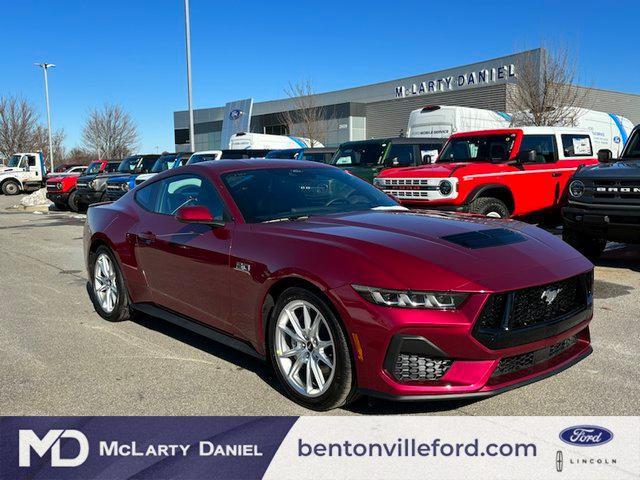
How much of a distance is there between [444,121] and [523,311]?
15508 mm

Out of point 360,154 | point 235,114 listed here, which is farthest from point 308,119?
point 360,154

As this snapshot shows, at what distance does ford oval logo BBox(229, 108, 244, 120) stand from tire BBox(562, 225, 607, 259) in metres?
34.6

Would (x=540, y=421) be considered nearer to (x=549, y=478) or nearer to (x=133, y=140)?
(x=549, y=478)

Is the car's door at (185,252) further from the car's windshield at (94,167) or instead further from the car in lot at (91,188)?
the car's windshield at (94,167)

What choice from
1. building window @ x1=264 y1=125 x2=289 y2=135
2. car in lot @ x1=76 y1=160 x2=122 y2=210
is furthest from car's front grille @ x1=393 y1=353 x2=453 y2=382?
building window @ x1=264 y1=125 x2=289 y2=135

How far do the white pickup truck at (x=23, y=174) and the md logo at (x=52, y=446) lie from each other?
33038 mm

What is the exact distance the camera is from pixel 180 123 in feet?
188

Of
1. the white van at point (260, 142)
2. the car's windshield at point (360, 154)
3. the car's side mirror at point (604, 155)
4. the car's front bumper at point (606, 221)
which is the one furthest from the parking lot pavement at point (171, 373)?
the white van at point (260, 142)

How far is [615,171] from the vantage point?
23.6 feet

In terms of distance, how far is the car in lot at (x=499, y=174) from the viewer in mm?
9211

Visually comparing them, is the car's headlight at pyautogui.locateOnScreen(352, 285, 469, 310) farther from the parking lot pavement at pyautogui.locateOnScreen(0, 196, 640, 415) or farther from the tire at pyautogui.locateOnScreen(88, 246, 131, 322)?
the tire at pyautogui.locateOnScreen(88, 246, 131, 322)

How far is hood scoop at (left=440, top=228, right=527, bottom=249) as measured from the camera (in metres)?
3.47

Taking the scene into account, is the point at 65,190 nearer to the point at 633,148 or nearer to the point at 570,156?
the point at 570,156

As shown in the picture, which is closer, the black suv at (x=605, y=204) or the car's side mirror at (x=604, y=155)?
the black suv at (x=605, y=204)
